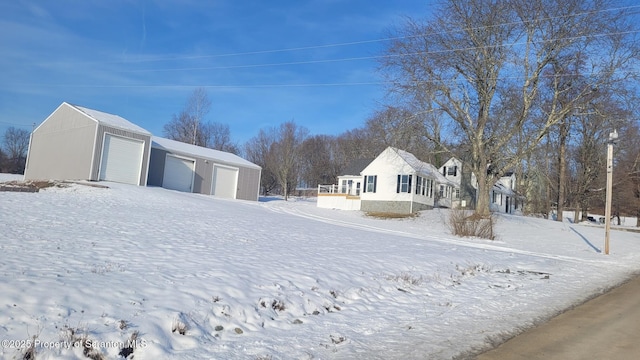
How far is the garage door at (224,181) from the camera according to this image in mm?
35275

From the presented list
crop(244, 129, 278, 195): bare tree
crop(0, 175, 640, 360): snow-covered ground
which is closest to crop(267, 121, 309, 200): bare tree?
crop(244, 129, 278, 195): bare tree

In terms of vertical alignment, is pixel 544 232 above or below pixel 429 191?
below

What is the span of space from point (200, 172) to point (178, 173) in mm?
1829

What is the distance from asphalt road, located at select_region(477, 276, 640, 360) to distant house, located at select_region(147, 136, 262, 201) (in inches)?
1126

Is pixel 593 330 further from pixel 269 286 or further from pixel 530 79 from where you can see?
pixel 530 79

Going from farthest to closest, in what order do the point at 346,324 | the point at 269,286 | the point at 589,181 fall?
1. the point at 589,181
2. the point at 269,286
3. the point at 346,324

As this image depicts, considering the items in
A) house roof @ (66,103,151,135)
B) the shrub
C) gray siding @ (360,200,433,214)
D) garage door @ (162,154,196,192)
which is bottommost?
the shrub

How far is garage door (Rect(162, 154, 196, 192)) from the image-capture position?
31.8m

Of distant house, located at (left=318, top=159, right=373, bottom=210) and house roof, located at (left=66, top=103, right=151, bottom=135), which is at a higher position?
house roof, located at (left=66, top=103, right=151, bottom=135)

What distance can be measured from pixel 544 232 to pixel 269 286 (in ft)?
74.9

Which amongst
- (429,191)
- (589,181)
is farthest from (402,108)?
(589,181)

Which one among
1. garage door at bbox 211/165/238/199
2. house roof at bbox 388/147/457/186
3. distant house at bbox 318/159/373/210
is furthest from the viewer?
distant house at bbox 318/159/373/210

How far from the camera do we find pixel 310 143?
7825 cm

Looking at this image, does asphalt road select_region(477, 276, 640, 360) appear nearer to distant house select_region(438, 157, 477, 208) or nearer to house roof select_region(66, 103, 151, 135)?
house roof select_region(66, 103, 151, 135)
